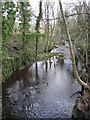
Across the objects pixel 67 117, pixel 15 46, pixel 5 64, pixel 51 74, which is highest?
pixel 15 46

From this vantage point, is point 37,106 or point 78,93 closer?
point 37,106

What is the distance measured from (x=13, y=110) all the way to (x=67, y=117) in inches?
94.3

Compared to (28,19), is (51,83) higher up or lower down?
lower down

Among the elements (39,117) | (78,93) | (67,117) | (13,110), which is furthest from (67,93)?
(13,110)

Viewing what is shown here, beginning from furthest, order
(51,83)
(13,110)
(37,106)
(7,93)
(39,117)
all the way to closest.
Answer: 1. (51,83)
2. (7,93)
3. (37,106)
4. (13,110)
5. (39,117)

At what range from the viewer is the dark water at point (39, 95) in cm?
539

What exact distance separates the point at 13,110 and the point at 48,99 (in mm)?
1919

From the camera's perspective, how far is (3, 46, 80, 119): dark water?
5.39m

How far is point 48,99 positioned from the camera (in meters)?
6.50

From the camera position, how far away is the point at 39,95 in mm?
6891

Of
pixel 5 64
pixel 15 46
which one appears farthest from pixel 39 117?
pixel 15 46

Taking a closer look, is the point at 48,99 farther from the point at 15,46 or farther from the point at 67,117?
the point at 15,46

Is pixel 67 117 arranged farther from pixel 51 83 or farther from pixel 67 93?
pixel 51 83

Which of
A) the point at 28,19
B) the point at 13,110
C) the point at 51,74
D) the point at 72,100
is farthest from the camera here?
the point at 28,19
